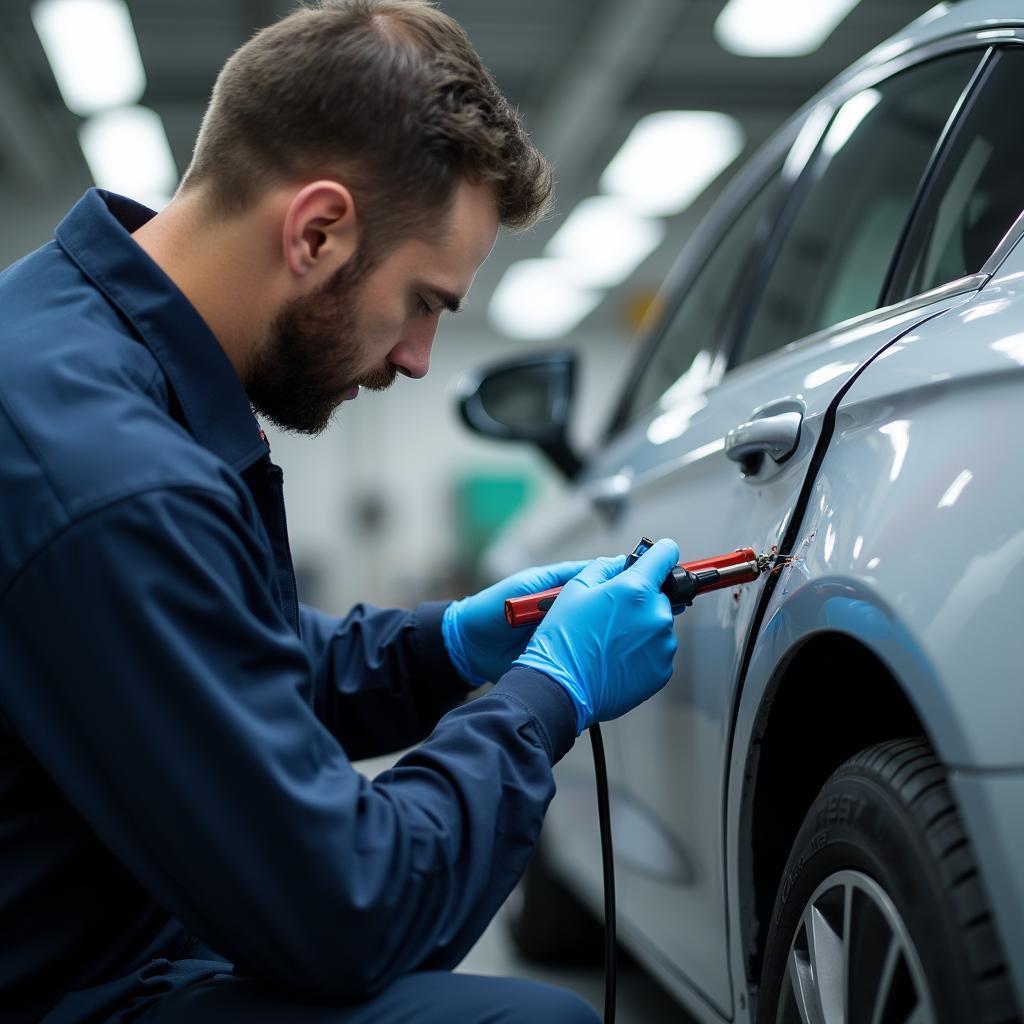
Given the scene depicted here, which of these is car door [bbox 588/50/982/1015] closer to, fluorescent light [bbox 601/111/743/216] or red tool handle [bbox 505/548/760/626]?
red tool handle [bbox 505/548/760/626]

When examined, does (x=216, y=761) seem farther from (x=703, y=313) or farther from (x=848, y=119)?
(x=703, y=313)

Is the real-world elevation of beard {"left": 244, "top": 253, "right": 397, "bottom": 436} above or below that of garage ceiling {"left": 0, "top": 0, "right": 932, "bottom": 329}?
below

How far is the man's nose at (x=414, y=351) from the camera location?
4.26ft

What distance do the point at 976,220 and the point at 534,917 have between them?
1863 millimetres

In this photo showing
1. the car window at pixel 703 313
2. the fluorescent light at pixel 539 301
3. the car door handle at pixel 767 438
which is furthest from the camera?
the fluorescent light at pixel 539 301

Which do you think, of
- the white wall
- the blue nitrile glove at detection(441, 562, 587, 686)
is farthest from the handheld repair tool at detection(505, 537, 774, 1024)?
the white wall

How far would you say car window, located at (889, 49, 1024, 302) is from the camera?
1.21 metres

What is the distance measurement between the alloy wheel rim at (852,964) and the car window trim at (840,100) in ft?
2.13

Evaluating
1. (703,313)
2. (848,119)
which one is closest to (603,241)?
(703,313)

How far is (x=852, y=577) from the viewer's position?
0.97 m

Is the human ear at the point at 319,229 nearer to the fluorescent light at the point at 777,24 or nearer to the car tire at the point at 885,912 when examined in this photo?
the car tire at the point at 885,912

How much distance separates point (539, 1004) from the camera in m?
1.03

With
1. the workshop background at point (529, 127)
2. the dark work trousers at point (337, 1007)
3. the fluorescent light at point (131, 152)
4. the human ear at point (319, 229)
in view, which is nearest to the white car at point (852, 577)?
the dark work trousers at point (337, 1007)

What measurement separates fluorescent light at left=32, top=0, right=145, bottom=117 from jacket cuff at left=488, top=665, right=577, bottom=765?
14.2 ft
